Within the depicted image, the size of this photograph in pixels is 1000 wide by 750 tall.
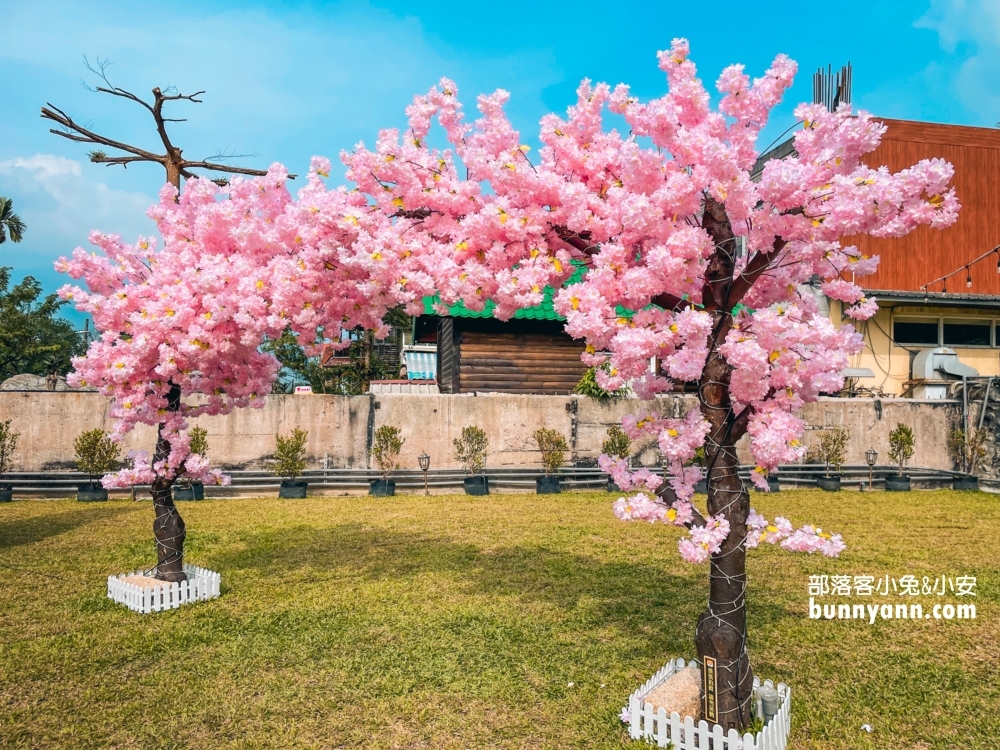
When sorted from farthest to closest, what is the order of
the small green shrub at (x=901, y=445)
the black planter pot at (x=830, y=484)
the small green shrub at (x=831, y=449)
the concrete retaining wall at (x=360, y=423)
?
the small green shrub at (x=831, y=449)
the small green shrub at (x=901, y=445)
the black planter pot at (x=830, y=484)
the concrete retaining wall at (x=360, y=423)

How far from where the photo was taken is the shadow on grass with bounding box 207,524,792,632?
8.34 metres

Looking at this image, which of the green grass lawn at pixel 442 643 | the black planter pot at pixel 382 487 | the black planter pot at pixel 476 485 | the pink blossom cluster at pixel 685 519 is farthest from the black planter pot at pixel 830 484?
the pink blossom cluster at pixel 685 519

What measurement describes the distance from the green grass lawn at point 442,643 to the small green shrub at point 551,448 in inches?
225

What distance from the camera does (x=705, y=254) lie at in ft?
18.7

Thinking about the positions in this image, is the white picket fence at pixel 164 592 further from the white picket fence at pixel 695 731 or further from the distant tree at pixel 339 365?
the distant tree at pixel 339 365

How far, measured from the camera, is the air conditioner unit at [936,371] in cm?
2286

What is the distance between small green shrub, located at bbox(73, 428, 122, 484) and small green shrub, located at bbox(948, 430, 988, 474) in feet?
74.6

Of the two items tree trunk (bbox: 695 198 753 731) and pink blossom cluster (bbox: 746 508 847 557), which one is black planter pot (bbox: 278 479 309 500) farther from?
pink blossom cluster (bbox: 746 508 847 557)

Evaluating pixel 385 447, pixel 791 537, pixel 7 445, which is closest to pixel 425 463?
pixel 385 447

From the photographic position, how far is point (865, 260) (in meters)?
5.93

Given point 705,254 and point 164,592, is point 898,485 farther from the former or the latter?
point 164,592

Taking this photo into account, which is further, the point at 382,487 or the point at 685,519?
the point at 382,487

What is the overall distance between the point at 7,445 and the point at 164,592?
39.2 ft

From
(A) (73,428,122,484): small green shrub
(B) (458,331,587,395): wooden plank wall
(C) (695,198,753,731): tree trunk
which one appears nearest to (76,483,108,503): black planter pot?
(A) (73,428,122,484): small green shrub
